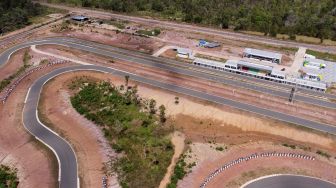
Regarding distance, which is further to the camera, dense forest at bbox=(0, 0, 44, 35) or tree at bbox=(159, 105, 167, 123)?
dense forest at bbox=(0, 0, 44, 35)

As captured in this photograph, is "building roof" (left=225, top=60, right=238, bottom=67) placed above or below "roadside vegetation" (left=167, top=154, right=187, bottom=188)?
above

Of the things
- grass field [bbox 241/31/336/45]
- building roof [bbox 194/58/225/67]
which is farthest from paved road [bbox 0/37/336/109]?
grass field [bbox 241/31/336/45]

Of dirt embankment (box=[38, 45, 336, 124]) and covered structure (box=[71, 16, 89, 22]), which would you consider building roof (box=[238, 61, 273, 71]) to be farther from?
covered structure (box=[71, 16, 89, 22])

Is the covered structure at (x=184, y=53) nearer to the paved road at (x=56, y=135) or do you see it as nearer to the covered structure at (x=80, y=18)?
the paved road at (x=56, y=135)

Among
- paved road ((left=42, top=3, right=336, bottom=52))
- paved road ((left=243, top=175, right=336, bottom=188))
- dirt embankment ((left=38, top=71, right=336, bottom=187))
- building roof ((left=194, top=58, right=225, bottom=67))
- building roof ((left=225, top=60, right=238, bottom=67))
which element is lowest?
paved road ((left=243, top=175, right=336, bottom=188))

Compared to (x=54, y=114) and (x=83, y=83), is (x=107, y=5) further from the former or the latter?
(x=54, y=114)

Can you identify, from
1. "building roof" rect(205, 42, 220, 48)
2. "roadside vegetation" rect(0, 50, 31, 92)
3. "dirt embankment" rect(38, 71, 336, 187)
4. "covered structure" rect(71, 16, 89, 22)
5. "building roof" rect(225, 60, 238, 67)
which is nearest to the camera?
"dirt embankment" rect(38, 71, 336, 187)

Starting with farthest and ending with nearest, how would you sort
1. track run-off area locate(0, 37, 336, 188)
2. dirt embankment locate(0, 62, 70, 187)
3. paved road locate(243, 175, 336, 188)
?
track run-off area locate(0, 37, 336, 188)
dirt embankment locate(0, 62, 70, 187)
paved road locate(243, 175, 336, 188)
